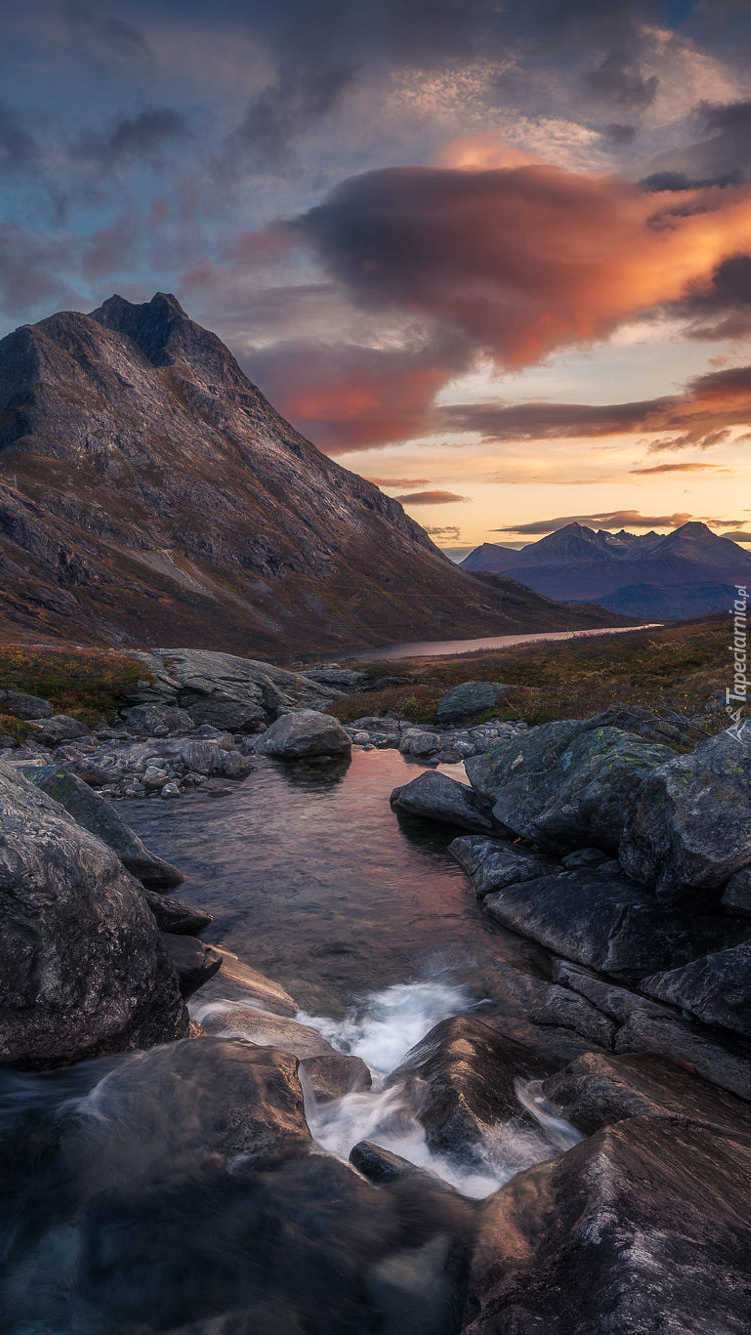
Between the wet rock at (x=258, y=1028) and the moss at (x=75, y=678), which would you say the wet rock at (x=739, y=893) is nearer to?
the wet rock at (x=258, y=1028)

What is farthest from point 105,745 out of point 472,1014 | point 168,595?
point 168,595

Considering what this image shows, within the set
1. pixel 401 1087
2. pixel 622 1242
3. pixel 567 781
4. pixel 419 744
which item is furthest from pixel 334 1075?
pixel 419 744

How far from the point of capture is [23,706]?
37906 millimetres

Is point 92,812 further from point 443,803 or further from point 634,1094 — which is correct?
point 634,1094

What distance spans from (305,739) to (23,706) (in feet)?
59.4

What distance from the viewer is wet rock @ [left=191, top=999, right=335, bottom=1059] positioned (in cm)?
978

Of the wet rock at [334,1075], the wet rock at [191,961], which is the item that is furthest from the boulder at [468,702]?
the wet rock at [334,1075]

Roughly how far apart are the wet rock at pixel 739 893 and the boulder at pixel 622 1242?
186 inches

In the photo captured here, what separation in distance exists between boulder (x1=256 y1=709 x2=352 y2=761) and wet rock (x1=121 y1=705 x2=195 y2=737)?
7.38 m

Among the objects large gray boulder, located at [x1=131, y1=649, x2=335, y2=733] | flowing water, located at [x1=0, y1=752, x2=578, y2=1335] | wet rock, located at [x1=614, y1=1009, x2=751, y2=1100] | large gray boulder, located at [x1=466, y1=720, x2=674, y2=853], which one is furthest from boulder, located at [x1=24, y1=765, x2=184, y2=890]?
large gray boulder, located at [x1=131, y1=649, x2=335, y2=733]

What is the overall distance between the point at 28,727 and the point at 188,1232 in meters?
32.1

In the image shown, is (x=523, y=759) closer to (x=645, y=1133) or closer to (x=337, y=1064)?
(x=337, y=1064)

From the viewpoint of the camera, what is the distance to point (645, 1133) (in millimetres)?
6441

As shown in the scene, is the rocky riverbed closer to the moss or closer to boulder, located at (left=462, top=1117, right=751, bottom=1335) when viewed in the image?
boulder, located at (left=462, top=1117, right=751, bottom=1335)
